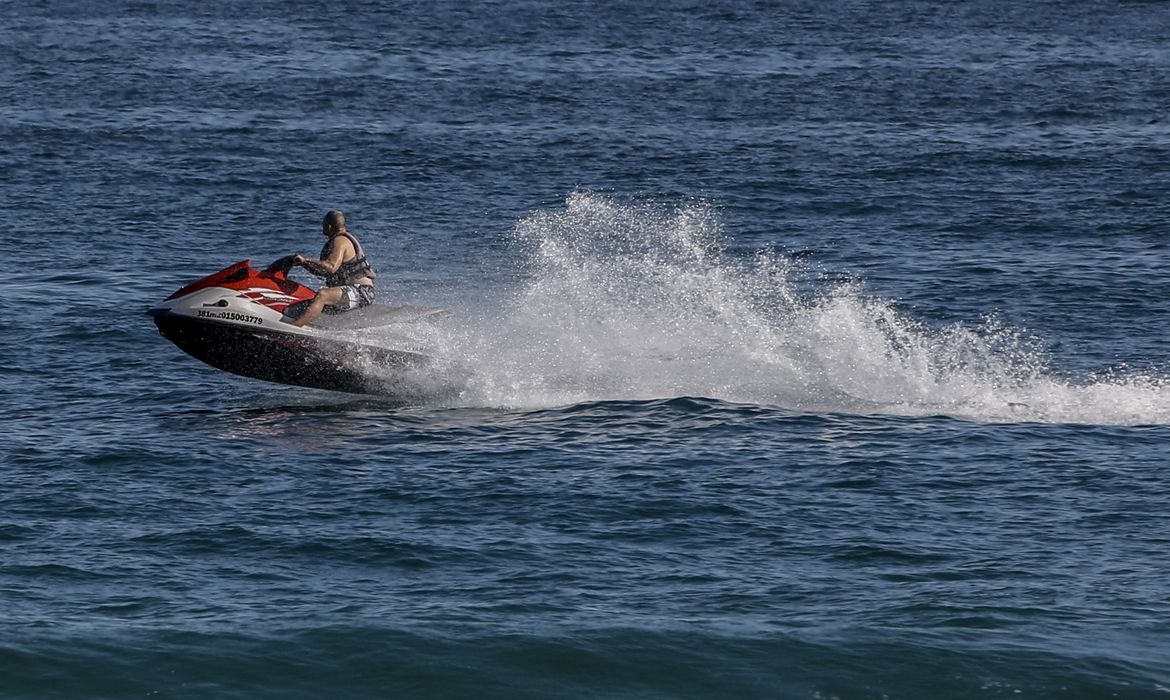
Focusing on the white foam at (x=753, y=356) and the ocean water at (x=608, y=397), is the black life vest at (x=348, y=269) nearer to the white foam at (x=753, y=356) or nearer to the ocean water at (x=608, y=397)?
the ocean water at (x=608, y=397)

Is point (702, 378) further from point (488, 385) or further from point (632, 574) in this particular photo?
point (632, 574)

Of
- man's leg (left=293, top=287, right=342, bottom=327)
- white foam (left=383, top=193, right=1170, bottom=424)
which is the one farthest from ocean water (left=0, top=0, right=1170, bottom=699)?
man's leg (left=293, top=287, right=342, bottom=327)

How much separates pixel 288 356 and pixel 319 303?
2.43 ft

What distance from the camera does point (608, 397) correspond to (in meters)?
22.7

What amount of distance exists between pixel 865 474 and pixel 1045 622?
4.05 m

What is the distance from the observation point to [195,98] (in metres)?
45.0

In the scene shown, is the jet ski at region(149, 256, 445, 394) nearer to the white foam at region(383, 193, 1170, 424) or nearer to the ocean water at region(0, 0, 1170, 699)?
the ocean water at region(0, 0, 1170, 699)

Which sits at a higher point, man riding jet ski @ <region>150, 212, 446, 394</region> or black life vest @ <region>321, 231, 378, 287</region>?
black life vest @ <region>321, 231, 378, 287</region>

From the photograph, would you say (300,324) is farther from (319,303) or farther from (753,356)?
(753,356)

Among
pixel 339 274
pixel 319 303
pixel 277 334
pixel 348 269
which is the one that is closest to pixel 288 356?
pixel 277 334

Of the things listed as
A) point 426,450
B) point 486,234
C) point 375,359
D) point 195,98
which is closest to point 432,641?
point 426,450

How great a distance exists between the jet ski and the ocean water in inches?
18.0

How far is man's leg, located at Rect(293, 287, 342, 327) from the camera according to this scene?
2175cm

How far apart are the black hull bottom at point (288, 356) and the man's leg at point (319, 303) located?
0.89 feet
